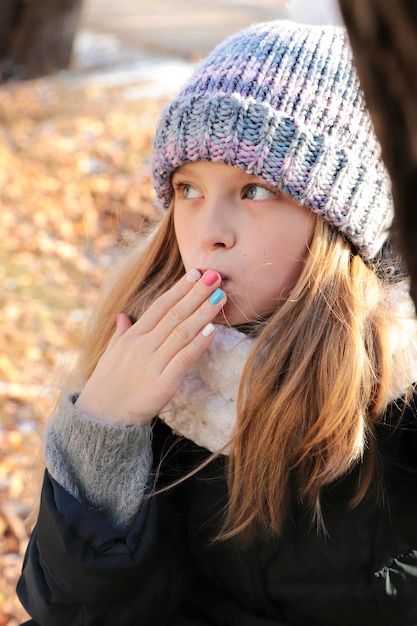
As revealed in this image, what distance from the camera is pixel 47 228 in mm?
6352

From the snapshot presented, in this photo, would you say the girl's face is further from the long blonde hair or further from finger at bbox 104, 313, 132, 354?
finger at bbox 104, 313, 132, 354

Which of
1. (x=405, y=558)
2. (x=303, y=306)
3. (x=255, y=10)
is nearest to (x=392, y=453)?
(x=405, y=558)

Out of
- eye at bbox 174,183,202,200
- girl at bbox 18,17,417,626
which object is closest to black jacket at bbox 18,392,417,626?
girl at bbox 18,17,417,626

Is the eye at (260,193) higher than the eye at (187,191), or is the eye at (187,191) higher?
the eye at (260,193)

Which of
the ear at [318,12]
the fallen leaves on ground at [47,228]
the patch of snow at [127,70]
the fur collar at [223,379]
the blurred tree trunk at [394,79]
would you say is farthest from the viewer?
the patch of snow at [127,70]

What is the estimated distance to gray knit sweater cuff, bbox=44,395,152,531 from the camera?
2.05 meters

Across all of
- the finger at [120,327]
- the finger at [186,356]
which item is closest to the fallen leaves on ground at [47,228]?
the finger at [120,327]

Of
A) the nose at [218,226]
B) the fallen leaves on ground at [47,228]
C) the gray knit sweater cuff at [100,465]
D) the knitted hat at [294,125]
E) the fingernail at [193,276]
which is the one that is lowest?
the fallen leaves on ground at [47,228]

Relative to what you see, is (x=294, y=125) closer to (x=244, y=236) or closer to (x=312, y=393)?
(x=244, y=236)

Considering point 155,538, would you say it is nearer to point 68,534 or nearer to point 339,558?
point 68,534

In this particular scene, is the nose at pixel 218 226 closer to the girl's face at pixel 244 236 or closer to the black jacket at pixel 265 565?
the girl's face at pixel 244 236

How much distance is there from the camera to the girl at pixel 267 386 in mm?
2004

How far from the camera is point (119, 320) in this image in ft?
7.43

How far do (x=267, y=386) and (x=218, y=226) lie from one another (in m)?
0.41
